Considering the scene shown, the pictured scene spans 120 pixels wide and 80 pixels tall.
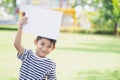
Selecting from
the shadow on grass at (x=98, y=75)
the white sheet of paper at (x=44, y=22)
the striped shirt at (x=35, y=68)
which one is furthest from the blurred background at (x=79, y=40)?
the striped shirt at (x=35, y=68)

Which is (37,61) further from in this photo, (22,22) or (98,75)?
(98,75)

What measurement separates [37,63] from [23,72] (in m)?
0.14

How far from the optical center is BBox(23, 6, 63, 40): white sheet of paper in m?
3.50

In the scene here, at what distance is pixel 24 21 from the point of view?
3434mm

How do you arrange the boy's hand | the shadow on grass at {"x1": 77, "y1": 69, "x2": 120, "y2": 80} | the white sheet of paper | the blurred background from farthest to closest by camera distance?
the blurred background
the shadow on grass at {"x1": 77, "y1": 69, "x2": 120, "y2": 80}
the white sheet of paper
the boy's hand

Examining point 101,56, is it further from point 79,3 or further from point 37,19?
point 79,3

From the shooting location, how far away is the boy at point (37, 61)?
3.46 metres

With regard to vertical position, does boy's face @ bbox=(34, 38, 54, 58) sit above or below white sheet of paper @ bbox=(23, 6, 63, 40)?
below

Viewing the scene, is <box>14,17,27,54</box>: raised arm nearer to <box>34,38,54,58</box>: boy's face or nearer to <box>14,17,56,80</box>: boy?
<box>14,17,56,80</box>: boy

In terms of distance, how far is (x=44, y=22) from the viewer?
11.5ft

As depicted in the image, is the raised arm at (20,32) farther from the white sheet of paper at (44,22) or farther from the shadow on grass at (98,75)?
the shadow on grass at (98,75)

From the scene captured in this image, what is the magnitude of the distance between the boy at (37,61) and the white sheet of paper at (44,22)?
7 cm

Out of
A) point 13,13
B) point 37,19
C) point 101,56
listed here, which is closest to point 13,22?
point 13,13

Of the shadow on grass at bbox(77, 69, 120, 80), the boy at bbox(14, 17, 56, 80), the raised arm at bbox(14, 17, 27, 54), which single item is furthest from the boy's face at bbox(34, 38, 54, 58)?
the shadow on grass at bbox(77, 69, 120, 80)
